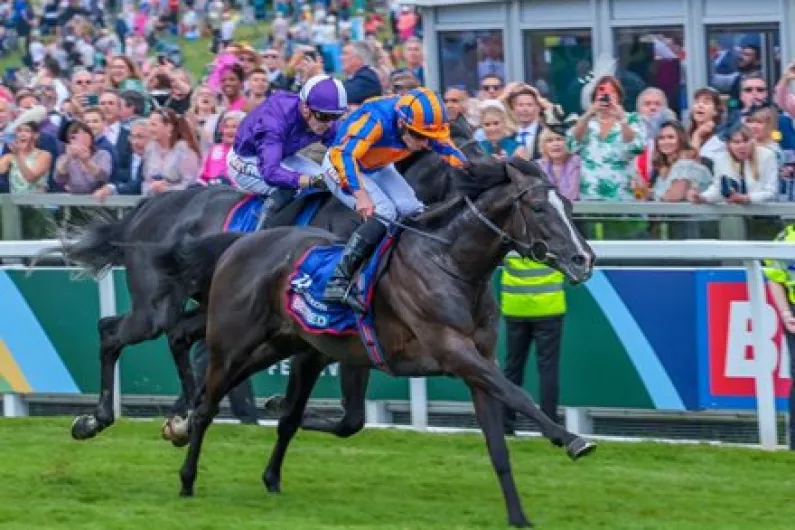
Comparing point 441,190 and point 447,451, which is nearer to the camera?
point 441,190

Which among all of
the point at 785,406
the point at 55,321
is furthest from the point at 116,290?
the point at 785,406

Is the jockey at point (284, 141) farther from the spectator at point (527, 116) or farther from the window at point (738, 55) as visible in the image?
the window at point (738, 55)

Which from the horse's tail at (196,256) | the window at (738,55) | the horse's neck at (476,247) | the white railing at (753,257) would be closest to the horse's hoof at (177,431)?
the horse's tail at (196,256)

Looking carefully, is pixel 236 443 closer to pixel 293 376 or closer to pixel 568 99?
pixel 293 376

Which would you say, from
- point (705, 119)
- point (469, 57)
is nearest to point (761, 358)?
point (705, 119)

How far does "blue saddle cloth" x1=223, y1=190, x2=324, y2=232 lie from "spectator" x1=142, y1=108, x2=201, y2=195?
2.07 meters

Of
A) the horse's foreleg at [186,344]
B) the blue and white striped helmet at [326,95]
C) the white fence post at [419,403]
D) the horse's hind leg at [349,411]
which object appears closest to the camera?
the horse's hind leg at [349,411]

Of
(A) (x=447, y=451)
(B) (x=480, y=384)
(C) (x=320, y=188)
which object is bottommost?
(A) (x=447, y=451)

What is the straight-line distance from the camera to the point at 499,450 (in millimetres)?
7891

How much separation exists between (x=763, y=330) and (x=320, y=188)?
2249 mm

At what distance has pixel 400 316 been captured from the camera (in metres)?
8.37

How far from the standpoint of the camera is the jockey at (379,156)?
8.51 m

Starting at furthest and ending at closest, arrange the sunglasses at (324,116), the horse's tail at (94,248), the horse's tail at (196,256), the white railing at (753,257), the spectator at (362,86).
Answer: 1. the spectator at (362,86)
2. the horse's tail at (94,248)
3. the sunglasses at (324,116)
4. the white railing at (753,257)
5. the horse's tail at (196,256)

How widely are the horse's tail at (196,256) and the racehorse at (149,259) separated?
36 cm
